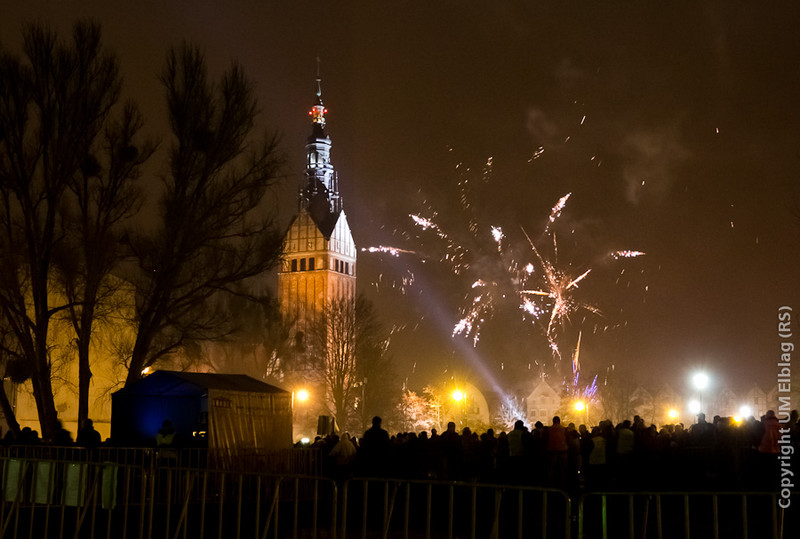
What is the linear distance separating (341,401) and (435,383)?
40.3 metres

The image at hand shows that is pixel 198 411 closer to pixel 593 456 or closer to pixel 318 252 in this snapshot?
pixel 593 456

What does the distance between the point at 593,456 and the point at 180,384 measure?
10.3 m

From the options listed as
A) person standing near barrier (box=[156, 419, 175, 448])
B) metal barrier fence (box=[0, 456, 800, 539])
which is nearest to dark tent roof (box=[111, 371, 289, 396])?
person standing near barrier (box=[156, 419, 175, 448])

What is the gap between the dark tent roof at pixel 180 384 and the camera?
22859 mm

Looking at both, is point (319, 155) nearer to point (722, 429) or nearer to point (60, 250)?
point (60, 250)

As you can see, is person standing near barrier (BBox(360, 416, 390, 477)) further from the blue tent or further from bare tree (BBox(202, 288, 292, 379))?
bare tree (BBox(202, 288, 292, 379))

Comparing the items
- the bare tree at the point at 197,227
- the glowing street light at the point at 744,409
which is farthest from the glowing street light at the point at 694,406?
the bare tree at the point at 197,227

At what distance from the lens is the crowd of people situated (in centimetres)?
1798

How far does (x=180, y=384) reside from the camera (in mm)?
23141

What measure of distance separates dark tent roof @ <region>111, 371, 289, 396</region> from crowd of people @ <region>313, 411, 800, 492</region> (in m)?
3.69

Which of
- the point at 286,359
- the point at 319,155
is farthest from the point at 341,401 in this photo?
the point at 319,155

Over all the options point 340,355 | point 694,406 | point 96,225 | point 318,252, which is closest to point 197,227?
point 96,225

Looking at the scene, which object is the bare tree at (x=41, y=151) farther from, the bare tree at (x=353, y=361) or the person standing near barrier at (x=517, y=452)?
the bare tree at (x=353, y=361)

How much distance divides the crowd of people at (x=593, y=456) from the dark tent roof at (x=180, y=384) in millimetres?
3693
